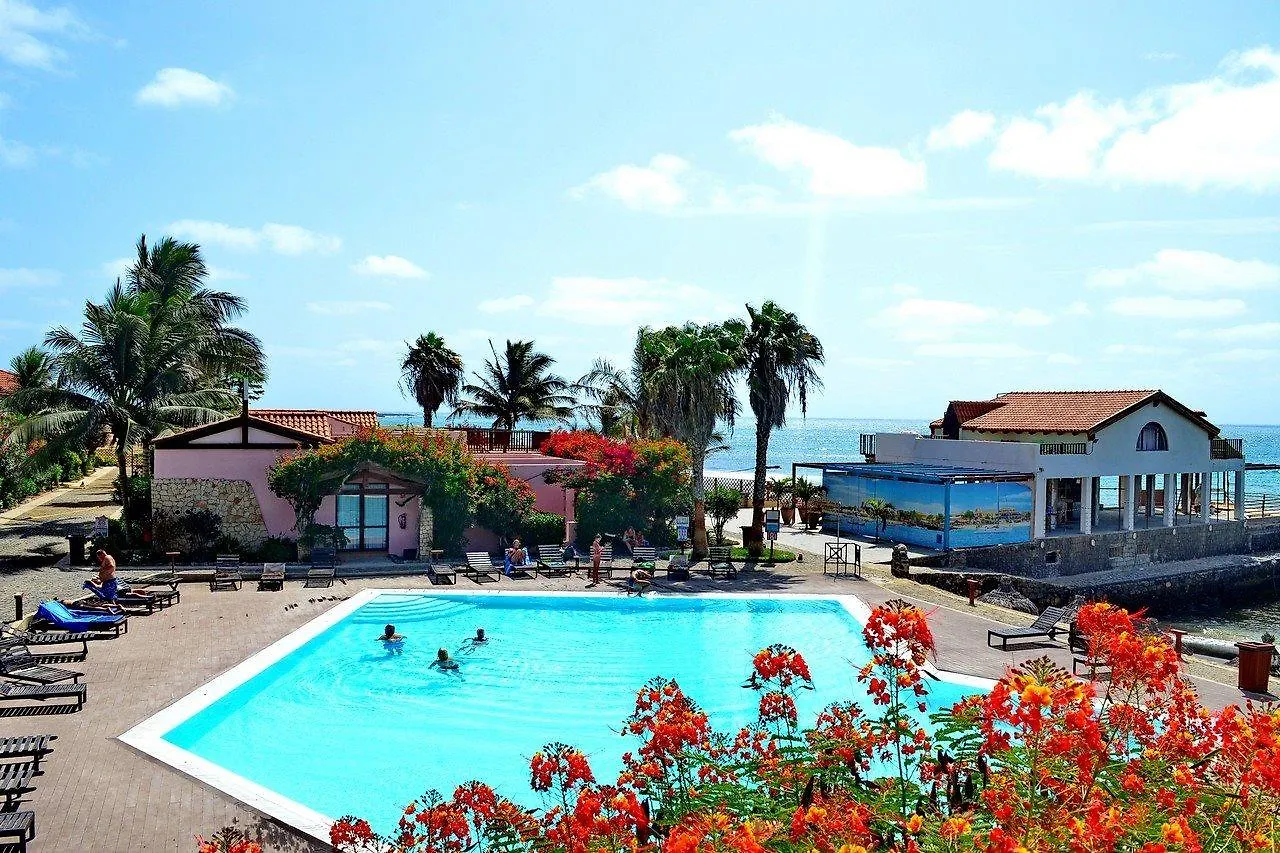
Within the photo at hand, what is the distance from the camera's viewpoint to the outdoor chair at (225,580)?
22.1 meters

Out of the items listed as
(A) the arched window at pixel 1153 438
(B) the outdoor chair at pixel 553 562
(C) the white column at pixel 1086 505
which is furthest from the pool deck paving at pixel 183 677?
(A) the arched window at pixel 1153 438

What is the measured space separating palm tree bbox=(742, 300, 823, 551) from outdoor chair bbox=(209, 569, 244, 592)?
47.1 ft

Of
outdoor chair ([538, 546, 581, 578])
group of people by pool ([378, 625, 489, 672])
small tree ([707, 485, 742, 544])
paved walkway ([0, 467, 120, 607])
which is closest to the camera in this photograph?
group of people by pool ([378, 625, 489, 672])

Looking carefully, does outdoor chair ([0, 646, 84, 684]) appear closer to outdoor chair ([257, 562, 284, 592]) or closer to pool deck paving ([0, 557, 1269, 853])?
pool deck paving ([0, 557, 1269, 853])

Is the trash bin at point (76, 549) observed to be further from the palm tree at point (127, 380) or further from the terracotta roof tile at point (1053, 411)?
the terracotta roof tile at point (1053, 411)

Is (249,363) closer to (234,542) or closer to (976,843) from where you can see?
(234,542)

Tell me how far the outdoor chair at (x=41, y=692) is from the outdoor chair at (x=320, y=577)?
9435 mm

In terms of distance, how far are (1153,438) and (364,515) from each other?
3067cm

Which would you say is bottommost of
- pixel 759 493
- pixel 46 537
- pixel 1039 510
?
pixel 46 537

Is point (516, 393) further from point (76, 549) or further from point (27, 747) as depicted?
point (27, 747)

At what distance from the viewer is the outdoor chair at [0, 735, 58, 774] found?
33.6ft

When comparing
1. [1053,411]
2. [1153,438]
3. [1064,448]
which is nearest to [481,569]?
[1064,448]

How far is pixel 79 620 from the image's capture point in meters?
17.2

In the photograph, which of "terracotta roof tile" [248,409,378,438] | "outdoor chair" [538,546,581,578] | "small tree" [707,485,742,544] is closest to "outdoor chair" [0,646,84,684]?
"outdoor chair" [538,546,581,578]
